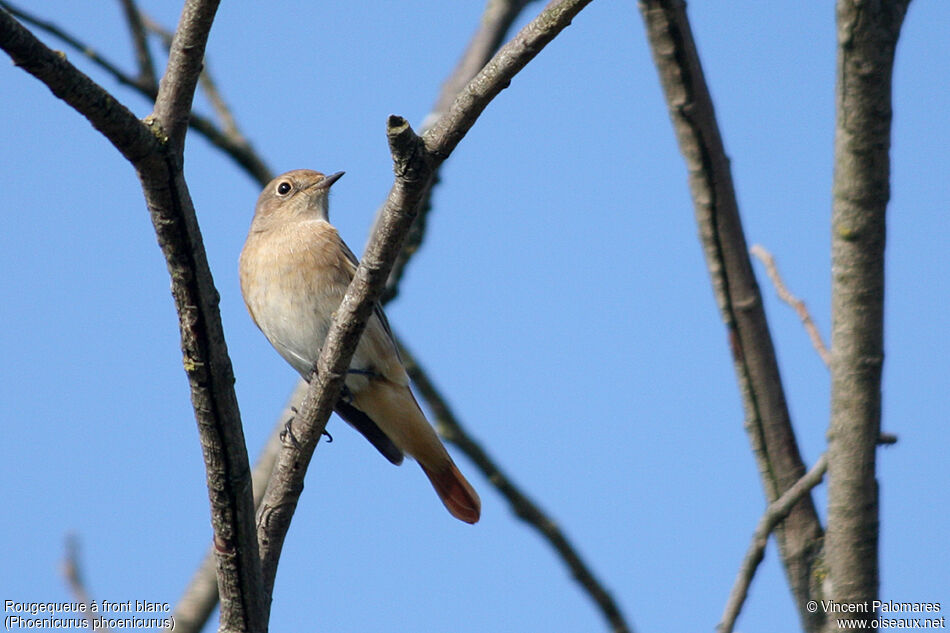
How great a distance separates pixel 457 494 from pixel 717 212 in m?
2.50

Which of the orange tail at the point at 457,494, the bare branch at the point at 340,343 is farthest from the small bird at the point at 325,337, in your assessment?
the bare branch at the point at 340,343

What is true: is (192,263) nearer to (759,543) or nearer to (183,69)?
(183,69)

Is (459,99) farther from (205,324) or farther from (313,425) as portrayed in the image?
(313,425)

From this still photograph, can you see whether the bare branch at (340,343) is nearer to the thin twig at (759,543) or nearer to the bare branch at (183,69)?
the bare branch at (183,69)

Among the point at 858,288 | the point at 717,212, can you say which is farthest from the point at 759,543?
the point at 717,212

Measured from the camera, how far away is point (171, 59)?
3.10 m

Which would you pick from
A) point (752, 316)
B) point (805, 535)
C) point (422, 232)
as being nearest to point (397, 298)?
point (422, 232)

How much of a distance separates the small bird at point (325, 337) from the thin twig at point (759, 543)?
2626 mm

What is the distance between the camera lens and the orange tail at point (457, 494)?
6.33 meters

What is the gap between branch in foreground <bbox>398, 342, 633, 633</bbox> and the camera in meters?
4.78

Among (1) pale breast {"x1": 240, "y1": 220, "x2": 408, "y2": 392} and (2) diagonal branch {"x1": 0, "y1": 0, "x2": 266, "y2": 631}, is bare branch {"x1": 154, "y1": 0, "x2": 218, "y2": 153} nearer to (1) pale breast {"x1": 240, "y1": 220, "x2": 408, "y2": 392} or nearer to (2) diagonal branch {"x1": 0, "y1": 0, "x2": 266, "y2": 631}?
(2) diagonal branch {"x1": 0, "y1": 0, "x2": 266, "y2": 631}

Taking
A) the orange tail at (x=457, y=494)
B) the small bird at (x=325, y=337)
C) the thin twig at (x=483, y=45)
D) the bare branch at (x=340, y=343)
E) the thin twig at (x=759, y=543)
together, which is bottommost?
the thin twig at (x=759, y=543)

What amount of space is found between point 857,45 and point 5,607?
4.31 m

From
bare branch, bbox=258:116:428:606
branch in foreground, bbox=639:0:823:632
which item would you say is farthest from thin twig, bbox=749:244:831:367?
bare branch, bbox=258:116:428:606
